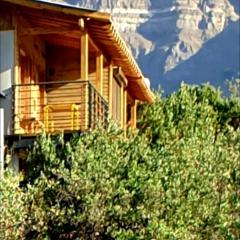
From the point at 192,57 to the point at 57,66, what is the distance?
13292 cm

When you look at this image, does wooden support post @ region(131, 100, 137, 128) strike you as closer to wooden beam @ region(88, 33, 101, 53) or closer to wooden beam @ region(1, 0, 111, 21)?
wooden beam @ region(88, 33, 101, 53)

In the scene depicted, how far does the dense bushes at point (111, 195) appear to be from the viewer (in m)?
14.4

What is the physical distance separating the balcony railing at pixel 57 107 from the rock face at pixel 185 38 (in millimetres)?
114707

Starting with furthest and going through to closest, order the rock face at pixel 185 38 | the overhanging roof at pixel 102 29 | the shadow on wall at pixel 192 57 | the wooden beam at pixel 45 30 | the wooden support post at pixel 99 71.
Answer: the rock face at pixel 185 38
the shadow on wall at pixel 192 57
the wooden support post at pixel 99 71
the wooden beam at pixel 45 30
the overhanging roof at pixel 102 29

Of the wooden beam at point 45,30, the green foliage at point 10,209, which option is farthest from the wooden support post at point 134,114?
the green foliage at point 10,209

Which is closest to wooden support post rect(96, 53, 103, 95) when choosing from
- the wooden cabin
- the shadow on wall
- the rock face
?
the wooden cabin

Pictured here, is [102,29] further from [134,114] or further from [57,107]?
[134,114]

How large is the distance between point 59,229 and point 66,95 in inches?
274

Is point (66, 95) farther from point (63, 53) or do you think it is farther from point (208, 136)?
point (208, 136)

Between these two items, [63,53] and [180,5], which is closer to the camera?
[63,53]

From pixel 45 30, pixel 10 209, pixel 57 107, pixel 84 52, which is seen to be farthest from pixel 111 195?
pixel 57 107

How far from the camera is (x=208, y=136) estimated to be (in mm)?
19938

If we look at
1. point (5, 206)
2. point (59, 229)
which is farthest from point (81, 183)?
point (5, 206)

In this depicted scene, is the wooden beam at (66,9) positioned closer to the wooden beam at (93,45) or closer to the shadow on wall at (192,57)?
the wooden beam at (93,45)
